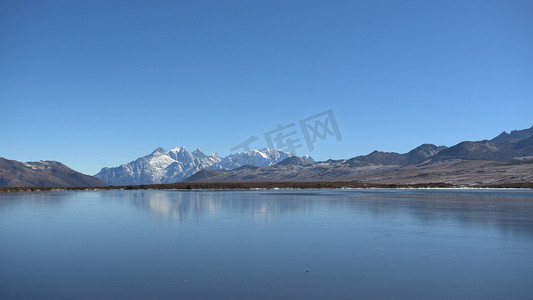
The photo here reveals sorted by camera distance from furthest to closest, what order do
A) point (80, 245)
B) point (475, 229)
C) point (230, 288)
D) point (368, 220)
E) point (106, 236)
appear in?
point (368, 220), point (475, 229), point (106, 236), point (80, 245), point (230, 288)

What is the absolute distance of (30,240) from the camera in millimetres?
18891

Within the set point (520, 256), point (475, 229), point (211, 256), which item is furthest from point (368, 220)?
point (211, 256)

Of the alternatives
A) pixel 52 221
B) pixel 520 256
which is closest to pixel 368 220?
pixel 520 256

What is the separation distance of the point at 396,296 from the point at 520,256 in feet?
25.2

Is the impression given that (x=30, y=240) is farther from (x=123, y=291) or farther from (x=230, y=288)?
(x=230, y=288)

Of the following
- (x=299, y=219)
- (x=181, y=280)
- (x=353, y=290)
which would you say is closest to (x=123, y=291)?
(x=181, y=280)

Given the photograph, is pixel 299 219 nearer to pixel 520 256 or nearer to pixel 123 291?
pixel 520 256

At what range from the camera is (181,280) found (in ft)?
38.8

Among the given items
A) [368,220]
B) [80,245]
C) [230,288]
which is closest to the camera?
[230,288]

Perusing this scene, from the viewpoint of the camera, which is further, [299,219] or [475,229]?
[299,219]

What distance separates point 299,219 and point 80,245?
1474cm

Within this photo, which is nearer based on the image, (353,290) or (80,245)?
(353,290)

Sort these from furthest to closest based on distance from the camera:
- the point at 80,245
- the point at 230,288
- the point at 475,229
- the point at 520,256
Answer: the point at 475,229, the point at 80,245, the point at 520,256, the point at 230,288

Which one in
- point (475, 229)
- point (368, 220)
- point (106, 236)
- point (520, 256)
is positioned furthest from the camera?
point (368, 220)
